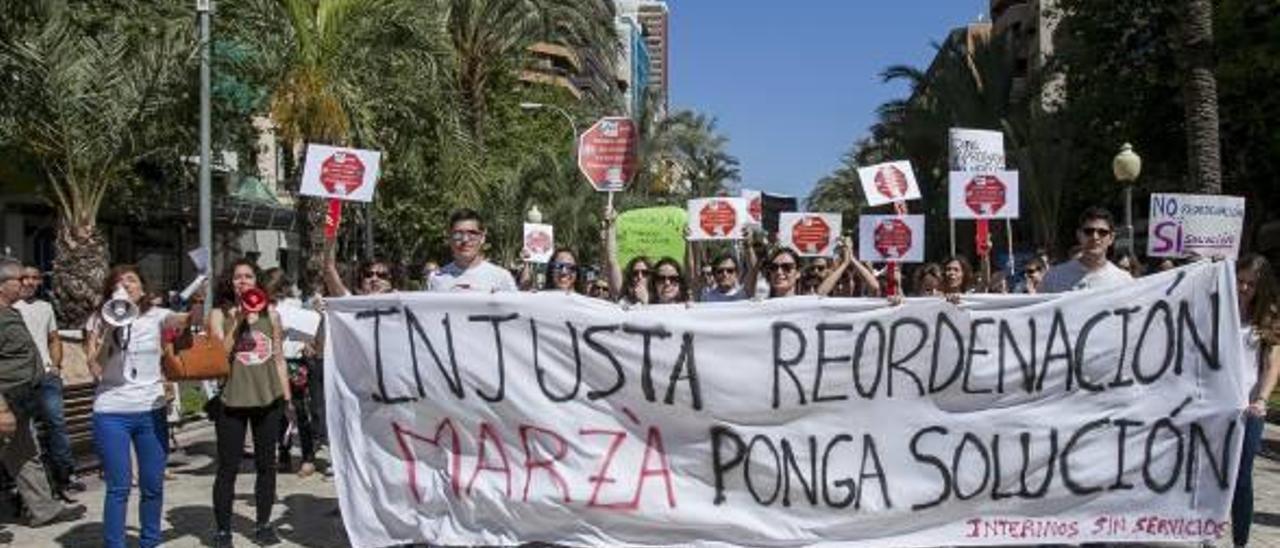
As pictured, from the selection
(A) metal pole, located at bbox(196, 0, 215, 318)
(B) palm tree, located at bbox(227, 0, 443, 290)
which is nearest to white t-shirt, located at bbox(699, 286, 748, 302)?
(B) palm tree, located at bbox(227, 0, 443, 290)

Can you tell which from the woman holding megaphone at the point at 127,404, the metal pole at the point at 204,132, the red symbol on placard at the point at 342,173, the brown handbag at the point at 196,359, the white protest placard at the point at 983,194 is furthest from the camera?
the metal pole at the point at 204,132

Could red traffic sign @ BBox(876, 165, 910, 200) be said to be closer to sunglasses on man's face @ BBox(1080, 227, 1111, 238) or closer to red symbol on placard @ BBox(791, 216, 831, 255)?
red symbol on placard @ BBox(791, 216, 831, 255)

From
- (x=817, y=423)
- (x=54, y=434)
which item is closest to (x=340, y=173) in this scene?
(x=54, y=434)

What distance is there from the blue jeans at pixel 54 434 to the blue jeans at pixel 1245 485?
7.19 metres

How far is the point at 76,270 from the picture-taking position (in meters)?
20.5

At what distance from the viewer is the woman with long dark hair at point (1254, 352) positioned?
6766 mm

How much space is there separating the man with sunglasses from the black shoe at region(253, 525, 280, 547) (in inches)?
176

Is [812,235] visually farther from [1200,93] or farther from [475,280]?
[1200,93]

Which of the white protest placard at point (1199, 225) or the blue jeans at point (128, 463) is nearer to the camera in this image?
the blue jeans at point (128, 463)

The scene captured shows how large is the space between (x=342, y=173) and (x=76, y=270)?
13.7 meters

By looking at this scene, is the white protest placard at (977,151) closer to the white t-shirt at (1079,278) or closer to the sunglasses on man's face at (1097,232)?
the white t-shirt at (1079,278)

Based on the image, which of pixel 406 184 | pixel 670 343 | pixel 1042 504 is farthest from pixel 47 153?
pixel 1042 504

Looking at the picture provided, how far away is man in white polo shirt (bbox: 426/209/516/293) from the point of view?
7.26 metres

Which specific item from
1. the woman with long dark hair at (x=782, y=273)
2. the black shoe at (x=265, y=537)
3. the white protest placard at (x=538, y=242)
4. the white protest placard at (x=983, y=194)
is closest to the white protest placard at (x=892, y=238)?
the white protest placard at (x=983, y=194)
